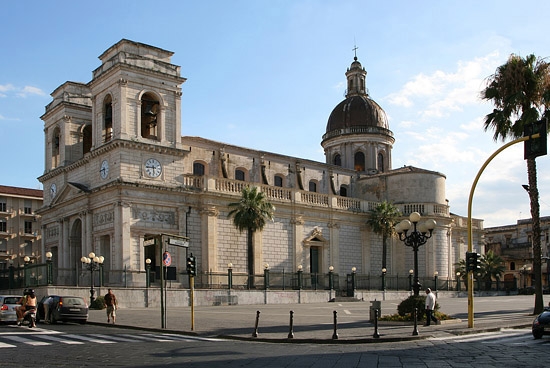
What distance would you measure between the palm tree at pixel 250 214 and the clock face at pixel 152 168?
238 inches

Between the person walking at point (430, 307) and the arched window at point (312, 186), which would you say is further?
the arched window at point (312, 186)

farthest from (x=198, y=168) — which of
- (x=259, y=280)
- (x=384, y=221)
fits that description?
(x=384, y=221)

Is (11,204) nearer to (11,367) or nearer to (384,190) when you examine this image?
(384,190)

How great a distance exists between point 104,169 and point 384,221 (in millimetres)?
26888

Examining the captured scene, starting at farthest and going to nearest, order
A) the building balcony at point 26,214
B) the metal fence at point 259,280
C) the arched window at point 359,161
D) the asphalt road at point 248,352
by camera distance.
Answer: the building balcony at point 26,214, the arched window at point 359,161, the metal fence at point 259,280, the asphalt road at point 248,352

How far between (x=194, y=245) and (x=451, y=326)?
26.9m

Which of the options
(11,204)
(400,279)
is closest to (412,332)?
(400,279)

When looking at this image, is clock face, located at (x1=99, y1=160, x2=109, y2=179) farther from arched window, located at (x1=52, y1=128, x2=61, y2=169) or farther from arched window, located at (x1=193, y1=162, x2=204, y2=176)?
arched window, located at (x1=52, y1=128, x2=61, y2=169)

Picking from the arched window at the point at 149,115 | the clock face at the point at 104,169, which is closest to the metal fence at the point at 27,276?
the clock face at the point at 104,169

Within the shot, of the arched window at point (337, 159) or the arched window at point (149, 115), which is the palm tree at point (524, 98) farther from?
the arched window at point (337, 159)

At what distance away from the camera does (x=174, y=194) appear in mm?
49594

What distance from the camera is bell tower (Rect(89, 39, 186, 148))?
157ft

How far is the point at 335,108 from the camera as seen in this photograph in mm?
78812

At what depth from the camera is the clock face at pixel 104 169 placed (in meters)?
48.4
